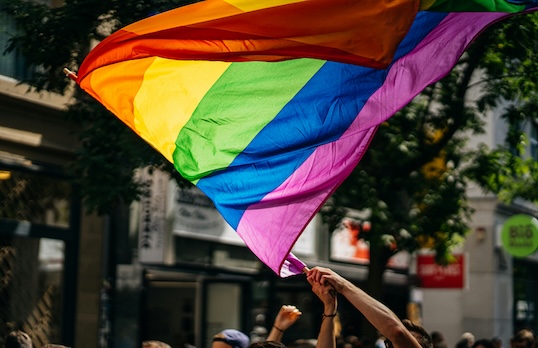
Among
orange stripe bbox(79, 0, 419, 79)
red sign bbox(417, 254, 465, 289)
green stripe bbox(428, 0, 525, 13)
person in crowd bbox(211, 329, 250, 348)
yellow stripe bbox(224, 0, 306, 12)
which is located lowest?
person in crowd bbox(211, 329, 250, 348)

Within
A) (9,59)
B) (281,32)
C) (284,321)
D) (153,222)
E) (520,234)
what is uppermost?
(9,59)

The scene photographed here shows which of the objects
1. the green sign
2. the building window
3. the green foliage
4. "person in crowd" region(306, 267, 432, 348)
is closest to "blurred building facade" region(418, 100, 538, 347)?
the green sign

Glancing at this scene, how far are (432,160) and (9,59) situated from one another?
566 cm

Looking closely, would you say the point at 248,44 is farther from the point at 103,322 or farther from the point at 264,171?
the point at 103,322

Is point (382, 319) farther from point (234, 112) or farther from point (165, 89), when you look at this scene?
point (165, 89)

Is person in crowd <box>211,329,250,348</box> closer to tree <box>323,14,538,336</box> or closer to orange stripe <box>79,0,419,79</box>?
orange stripe <box>79,0,419,79</box>

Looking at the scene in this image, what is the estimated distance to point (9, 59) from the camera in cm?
1436

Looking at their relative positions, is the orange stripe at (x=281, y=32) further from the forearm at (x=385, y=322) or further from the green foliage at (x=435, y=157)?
the green foliage at (x=435, y=157)

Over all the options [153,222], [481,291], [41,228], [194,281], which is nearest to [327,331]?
[41,228]

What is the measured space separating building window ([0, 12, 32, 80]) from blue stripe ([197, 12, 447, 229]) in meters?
7.10

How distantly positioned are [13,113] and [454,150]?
6271mm

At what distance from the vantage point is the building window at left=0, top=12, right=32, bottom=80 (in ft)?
46.7

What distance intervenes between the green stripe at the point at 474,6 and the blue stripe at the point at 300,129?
11cm

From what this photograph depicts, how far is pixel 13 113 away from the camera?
14.1m
